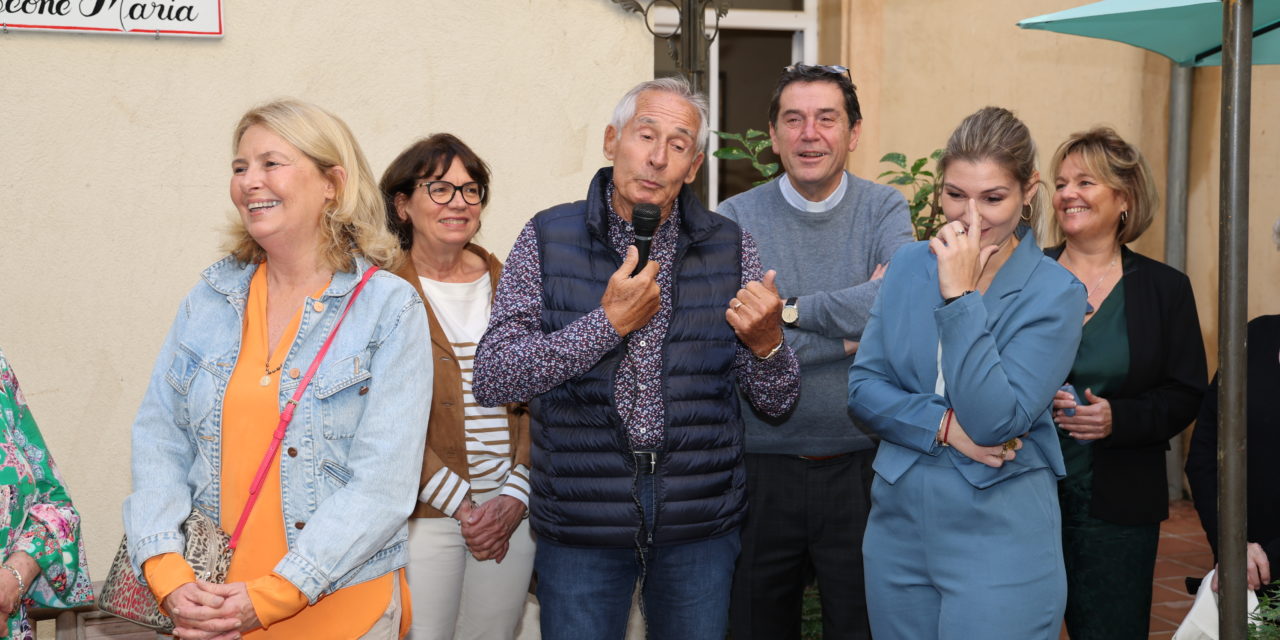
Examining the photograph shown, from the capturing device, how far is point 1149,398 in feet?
11.8

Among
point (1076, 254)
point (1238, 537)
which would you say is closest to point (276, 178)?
point (1238, 537)

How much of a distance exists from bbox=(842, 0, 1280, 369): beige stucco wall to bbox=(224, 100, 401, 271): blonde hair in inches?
184

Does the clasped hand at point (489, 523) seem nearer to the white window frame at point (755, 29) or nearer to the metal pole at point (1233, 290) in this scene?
the metal pole at point (1233, 290)

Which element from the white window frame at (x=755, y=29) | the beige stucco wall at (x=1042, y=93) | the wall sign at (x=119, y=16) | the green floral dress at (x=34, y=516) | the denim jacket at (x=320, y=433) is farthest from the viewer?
the beige stucco wall at (x=1042, y=93)

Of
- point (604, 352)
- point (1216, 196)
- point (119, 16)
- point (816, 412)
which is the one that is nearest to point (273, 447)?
point (604, 352)

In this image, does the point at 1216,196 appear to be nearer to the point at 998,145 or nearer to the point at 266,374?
the point at 998,145

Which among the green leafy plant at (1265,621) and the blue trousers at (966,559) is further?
the green leafy plant at (1265,621)

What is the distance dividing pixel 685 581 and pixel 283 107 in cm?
152

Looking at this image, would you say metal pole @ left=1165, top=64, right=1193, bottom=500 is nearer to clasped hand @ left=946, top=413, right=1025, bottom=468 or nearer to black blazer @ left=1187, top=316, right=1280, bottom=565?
black blazer @ left=1187, top=316, right=1280, bottom=565

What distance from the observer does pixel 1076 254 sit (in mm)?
3871

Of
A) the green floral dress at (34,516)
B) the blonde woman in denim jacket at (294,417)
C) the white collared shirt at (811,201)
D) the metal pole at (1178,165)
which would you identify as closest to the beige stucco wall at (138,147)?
the white collared shirt at (811,201)

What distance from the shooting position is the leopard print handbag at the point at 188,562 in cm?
245

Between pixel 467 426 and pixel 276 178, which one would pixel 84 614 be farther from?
pixel 276 178

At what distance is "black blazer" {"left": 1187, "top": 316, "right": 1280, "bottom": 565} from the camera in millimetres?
3367
